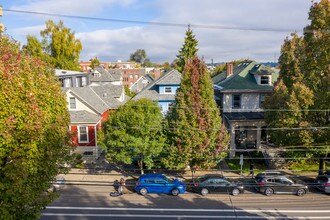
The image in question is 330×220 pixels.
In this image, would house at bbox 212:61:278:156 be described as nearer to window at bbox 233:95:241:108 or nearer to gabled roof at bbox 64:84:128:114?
window at bbox 233:95:241:108

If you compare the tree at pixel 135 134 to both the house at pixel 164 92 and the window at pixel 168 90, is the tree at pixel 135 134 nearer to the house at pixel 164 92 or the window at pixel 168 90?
the house at pixel 164 92

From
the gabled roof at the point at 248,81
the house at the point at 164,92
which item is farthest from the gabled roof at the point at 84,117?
the gabled roof at the point at 248,81

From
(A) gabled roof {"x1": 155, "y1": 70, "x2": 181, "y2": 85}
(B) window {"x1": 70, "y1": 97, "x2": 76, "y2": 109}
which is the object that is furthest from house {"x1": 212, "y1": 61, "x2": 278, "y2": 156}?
(B) window {"x1": 70, "y1": 97, "x2": 76, "y2": 109}

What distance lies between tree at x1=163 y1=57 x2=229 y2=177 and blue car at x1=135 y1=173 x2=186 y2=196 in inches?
57.6

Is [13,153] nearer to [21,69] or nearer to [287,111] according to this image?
[21,69]

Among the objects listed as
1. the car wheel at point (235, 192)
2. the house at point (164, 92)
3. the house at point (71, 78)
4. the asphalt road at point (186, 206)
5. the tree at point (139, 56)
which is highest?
the tree at point (139, 56)

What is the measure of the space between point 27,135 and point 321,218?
56.9 feet

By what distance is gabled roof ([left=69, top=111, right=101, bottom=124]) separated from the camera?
26.6 metres

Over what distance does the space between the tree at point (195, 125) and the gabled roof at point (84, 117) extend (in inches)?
359

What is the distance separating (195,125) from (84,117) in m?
12.0

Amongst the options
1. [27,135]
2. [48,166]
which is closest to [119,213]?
[48,166]

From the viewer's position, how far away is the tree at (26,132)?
6750 mm

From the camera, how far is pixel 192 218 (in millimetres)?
16766

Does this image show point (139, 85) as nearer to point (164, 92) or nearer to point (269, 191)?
point (164, 92)
